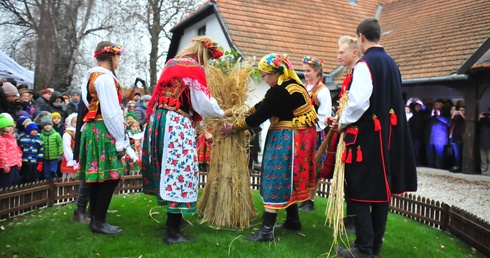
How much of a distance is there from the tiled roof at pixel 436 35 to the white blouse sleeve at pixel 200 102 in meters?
8.86

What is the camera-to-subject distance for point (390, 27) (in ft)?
53.5

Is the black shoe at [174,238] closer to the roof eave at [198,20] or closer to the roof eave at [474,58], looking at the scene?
the roof eave at [198,20]

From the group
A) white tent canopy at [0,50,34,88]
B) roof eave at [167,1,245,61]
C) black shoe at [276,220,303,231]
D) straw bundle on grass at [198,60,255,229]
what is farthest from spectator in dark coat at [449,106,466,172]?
white tent canopy at [0,50,34,88]

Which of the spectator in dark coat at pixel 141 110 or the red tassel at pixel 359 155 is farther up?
the spectator in dark coat at pixel 141 110

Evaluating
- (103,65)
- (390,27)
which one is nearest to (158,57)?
→ (390,27)

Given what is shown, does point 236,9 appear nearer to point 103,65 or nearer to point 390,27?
point 390,27

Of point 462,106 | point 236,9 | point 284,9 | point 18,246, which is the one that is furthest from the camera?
point 284,9

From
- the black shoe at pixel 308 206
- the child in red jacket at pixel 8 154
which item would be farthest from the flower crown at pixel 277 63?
the child in red jacket at pixel 8 154

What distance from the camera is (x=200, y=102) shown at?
155 inches

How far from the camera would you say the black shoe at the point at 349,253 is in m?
3.58

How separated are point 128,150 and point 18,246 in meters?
1.33

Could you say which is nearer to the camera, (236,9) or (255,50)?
(255,50)

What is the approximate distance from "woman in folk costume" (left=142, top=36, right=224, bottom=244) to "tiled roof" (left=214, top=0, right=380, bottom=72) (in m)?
8.92

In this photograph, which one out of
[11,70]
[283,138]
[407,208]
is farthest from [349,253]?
[11,70]
